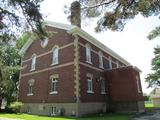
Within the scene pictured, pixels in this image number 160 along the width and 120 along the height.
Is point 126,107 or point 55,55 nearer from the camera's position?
point 126,107

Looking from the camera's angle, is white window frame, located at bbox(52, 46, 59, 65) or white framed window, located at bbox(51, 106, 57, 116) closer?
white framed window, located at bbox(51, 106, 57, 116)

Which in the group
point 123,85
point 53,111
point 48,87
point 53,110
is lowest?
point 53,111

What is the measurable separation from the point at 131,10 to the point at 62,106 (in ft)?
44.7

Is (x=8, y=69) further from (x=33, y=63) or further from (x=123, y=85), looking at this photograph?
(x=123, y=85)

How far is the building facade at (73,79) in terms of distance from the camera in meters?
20.4

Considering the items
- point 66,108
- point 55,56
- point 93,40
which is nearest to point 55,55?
point 55,56

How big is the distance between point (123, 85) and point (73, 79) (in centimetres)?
754

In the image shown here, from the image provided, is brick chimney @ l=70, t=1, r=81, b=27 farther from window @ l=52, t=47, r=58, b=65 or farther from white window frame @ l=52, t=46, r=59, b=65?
window @ l=52, t=47, r=58, b=65

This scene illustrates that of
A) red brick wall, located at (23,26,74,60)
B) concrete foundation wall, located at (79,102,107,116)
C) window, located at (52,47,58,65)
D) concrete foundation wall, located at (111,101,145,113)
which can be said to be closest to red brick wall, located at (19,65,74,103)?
window, located at (52,47,58,65)

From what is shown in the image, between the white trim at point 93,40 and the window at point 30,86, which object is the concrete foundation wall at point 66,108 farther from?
the white trim at point 93,40

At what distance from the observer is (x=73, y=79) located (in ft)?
66.0

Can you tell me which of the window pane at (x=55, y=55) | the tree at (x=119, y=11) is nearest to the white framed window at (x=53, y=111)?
the window pane at (x=55, y=55)

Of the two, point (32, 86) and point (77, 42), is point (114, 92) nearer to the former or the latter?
point (77, 42)

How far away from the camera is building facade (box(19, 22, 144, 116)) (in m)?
20.4
